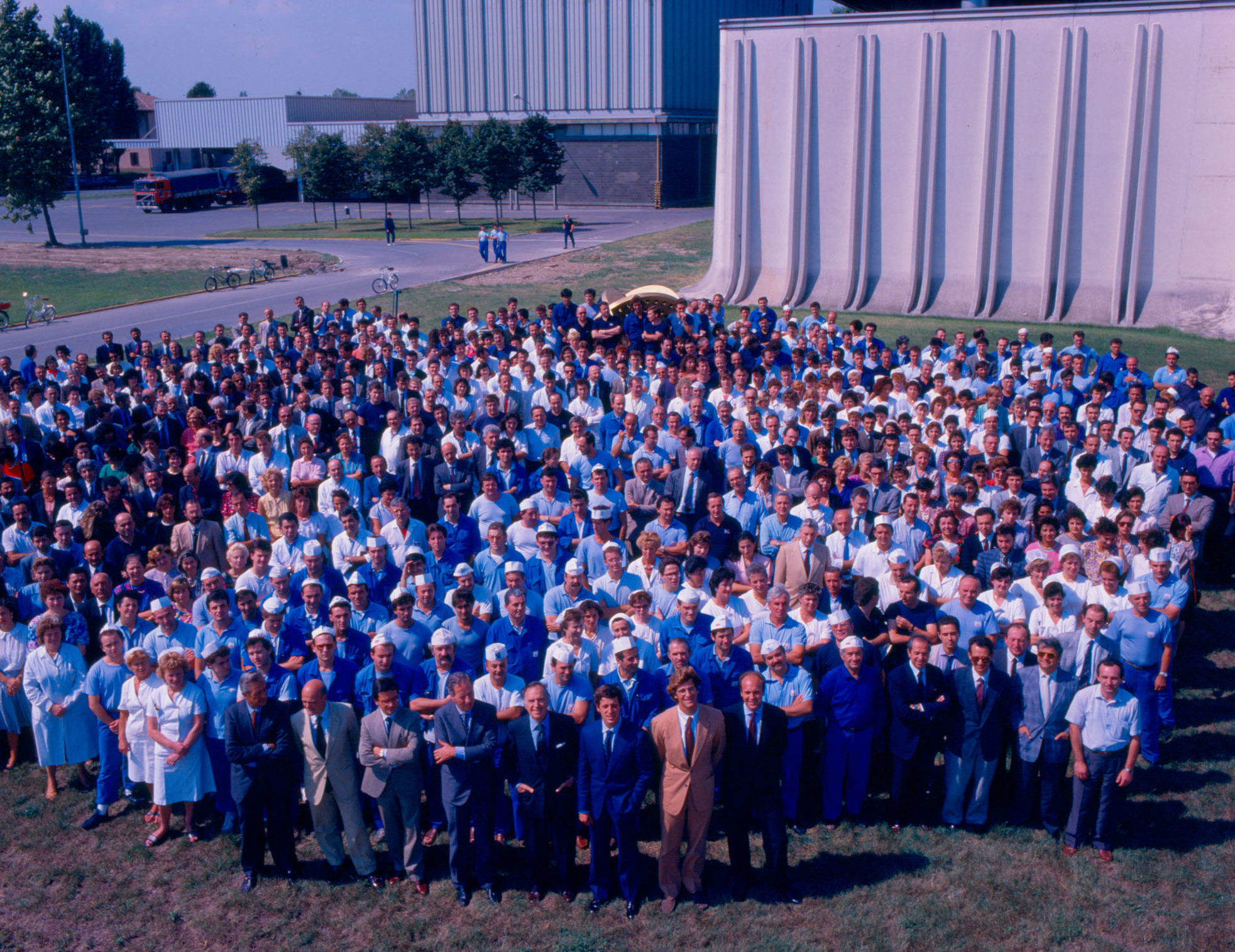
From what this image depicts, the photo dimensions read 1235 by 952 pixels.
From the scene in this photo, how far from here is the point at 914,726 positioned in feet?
24.0

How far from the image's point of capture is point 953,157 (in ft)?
82.7

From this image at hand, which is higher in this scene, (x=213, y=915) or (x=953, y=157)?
(x=953, y=157)

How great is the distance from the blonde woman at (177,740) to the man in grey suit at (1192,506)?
8902mm

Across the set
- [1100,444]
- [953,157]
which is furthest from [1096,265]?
[1100,444]

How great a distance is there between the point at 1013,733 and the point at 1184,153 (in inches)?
816

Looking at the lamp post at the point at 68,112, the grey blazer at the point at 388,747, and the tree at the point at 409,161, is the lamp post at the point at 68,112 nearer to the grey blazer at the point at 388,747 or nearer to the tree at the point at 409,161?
the tree at the point at 409,161

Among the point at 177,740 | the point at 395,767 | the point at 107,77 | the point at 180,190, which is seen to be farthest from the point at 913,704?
the point at 107,77

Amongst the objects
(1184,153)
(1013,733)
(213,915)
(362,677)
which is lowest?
(213,915)

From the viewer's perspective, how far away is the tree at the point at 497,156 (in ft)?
168

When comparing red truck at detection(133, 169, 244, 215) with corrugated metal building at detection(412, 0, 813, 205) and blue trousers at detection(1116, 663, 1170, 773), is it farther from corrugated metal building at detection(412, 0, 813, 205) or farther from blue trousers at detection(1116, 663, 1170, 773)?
blue trousers at detection(1116, 663, 1170, 773)

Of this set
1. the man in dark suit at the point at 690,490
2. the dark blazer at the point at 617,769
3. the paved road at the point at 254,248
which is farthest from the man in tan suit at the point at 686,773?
the paved road at the point at 254,248

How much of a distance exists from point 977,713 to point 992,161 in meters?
20.9

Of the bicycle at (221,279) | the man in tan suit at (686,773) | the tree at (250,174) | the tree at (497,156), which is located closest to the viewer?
the man in tan suit at (686,773)

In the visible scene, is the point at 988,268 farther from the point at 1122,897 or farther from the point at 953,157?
the point at 1122,897
